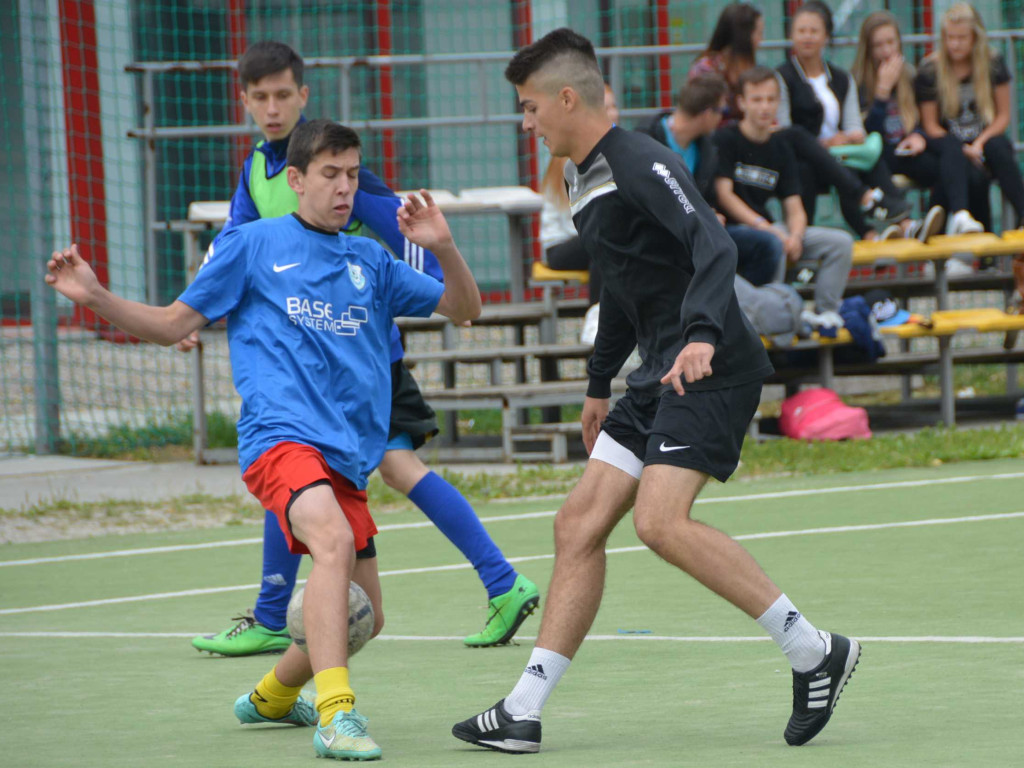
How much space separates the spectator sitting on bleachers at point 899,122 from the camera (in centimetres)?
1327

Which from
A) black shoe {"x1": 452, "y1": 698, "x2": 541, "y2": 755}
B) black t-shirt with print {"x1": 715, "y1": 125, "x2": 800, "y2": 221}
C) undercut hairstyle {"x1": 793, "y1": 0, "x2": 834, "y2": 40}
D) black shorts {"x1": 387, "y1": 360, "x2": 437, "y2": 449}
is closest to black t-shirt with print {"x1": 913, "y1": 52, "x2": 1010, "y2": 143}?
undercut hairstyle {"x1": 793, "y1": 0, "x2": 834, "y2": 40}

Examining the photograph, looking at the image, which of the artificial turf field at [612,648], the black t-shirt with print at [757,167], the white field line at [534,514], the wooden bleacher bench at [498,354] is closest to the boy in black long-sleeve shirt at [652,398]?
the artificial turf field at [612,648]

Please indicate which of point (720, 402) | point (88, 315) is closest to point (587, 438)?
point (720, 402)

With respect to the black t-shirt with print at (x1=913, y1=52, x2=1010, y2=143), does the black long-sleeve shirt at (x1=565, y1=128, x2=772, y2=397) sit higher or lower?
lower

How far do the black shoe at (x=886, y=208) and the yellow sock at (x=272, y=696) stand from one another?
355 inches

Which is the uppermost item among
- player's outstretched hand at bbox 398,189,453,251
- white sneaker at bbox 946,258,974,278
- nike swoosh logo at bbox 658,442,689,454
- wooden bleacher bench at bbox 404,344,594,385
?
player's outstretched hand at bbox 398,189,453,251

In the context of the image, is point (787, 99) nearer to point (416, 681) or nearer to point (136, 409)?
point (136, 409)

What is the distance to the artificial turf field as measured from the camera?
4574 mm

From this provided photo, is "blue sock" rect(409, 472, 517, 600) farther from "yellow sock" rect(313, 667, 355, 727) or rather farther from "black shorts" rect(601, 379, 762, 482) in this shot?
"yellow sock" rect(313, 667, 355, 727)

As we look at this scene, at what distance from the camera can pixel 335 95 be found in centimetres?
1719

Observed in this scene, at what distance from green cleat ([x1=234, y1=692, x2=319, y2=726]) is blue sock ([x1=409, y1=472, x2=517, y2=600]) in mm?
1330

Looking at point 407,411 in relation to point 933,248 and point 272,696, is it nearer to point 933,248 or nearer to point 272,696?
point 272,696

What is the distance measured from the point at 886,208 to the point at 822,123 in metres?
0.84

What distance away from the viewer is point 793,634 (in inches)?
180
